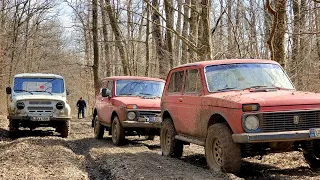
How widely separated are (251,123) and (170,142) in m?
3.36

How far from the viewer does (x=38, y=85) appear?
16141 mm

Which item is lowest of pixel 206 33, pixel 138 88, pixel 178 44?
pixel 138 88

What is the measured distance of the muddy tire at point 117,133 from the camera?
40.4 ft

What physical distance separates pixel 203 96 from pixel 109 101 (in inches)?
228

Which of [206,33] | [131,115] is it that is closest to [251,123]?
[131,115]

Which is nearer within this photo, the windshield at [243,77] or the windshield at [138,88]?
the windshield at [243,77]

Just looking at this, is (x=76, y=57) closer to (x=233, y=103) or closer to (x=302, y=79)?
(x=302, y=79)

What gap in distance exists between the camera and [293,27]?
18.8m

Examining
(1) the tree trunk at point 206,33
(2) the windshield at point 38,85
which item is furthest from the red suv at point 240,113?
(2) the windshield at point 38,85

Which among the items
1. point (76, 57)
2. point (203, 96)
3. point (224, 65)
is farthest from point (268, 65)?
point (76, 57)

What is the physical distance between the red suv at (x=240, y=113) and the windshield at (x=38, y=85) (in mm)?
7570

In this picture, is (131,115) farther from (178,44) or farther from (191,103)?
(178,44)

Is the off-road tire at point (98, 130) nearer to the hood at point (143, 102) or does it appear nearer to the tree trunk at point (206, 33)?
the hood at point (143, 102)

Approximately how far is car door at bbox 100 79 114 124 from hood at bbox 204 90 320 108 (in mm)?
6249
